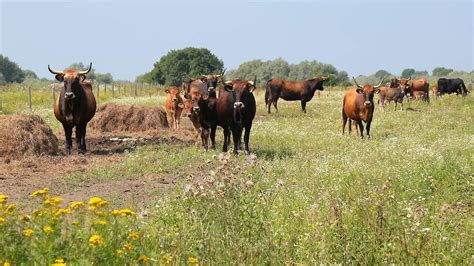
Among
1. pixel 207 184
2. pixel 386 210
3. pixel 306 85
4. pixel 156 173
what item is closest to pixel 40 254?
pixel 207 184

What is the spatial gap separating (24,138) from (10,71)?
111666 mm

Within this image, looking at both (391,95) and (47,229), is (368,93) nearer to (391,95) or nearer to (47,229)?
(391,95)

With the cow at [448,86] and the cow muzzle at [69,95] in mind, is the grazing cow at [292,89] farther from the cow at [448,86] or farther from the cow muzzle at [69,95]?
the cow muzzle at [69,95]

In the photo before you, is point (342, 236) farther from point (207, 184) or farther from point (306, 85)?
point (306, 85)

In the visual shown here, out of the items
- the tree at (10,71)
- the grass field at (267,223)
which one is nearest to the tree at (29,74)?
the tree at (10,71)

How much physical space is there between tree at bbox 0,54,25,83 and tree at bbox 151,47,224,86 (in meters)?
30.4

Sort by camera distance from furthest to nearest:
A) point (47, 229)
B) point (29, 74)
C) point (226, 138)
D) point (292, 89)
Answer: point (29, 74) < point (292, 89) < point (226, 138) < point (47, 229)

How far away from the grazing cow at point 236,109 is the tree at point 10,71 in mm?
107122

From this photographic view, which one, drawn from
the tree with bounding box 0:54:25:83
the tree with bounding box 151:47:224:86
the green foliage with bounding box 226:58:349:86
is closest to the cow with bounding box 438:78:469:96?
the tree with bounding box 151:47:224:86

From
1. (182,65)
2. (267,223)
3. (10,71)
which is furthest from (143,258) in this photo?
(10,71)

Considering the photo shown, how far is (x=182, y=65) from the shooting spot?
104875 millimetres

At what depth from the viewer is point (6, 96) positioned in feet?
139

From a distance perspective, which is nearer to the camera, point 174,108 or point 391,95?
point 174,108

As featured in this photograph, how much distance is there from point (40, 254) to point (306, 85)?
3309 cm
